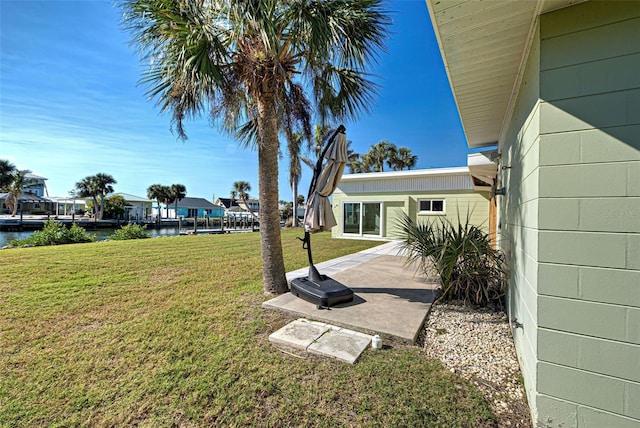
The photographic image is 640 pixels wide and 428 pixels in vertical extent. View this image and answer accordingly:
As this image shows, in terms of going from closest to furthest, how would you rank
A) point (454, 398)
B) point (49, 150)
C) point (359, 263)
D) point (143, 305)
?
point (454, 398), point (143, 305), point (359, 263), point (49, 150)

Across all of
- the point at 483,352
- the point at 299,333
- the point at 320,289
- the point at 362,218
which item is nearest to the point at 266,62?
the point at 320,289

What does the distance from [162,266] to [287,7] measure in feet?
21.6

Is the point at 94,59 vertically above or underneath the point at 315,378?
above

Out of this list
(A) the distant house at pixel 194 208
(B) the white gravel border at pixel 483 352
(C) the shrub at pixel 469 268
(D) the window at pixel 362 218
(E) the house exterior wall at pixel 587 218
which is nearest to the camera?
(E) the house exterior wall at pixel 587 218

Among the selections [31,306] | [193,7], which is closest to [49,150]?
[31,306]

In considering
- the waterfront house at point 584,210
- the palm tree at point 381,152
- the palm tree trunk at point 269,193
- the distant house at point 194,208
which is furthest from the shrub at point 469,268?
the distant house at point 194,208

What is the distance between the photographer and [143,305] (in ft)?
13.8

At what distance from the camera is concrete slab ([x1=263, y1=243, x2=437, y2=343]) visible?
3.31 m

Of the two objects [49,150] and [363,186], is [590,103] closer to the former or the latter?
[363,186]

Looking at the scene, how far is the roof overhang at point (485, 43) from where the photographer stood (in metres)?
1.91

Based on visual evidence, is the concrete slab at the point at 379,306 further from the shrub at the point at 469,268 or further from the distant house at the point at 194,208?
the distant house at the point at 194,208

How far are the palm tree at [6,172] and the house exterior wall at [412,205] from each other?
150ft

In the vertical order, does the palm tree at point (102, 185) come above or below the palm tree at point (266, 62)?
above

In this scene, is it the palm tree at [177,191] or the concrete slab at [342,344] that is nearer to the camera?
the concrete slab at [342,344]
